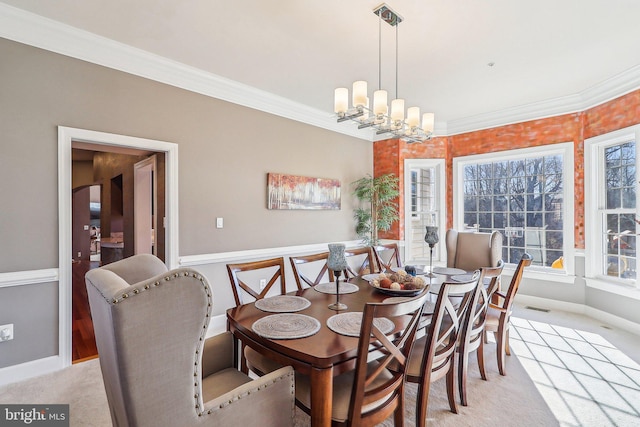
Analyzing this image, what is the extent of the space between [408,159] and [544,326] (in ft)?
9.82

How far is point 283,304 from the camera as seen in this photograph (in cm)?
202

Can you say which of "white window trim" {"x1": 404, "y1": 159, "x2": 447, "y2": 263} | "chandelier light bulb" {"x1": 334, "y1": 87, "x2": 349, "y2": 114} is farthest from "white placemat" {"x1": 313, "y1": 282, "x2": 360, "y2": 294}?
"white window trim" {"x1": 404, "y1": 159, "x2": 447, "y2": 263}

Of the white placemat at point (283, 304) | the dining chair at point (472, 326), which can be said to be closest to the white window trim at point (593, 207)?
the dining chair at point (472, 326)

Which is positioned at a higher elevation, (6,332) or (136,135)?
(136,135)

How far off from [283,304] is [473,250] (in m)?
2.49

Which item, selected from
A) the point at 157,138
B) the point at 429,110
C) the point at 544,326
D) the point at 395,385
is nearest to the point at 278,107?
the point at 157,138

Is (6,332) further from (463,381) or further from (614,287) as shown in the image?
(614,287)

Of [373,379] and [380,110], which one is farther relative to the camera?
[380,110]

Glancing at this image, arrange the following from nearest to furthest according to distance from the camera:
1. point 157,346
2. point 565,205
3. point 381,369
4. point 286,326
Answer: point 157,346 < point 381,369 < point 286,326 < point 565,205

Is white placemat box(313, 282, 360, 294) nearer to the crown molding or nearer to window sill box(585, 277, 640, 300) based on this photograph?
the crown molding

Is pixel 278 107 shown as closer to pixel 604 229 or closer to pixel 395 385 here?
pixel 395 385

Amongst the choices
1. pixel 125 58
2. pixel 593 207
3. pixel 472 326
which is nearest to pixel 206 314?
pixel 472 326

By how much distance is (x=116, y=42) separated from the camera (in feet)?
9.11

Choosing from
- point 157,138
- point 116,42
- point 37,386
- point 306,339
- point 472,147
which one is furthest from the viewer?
point 472,147
